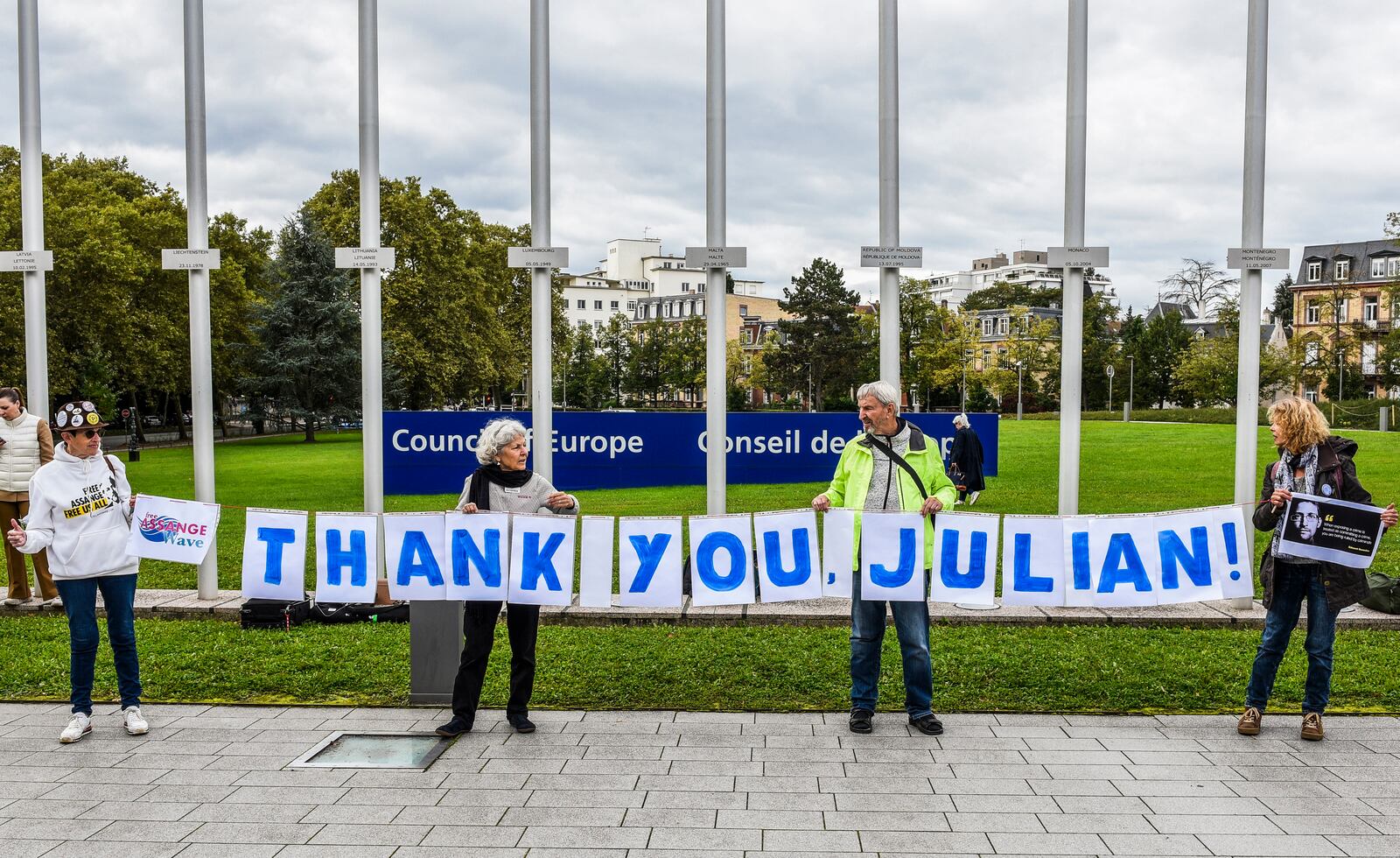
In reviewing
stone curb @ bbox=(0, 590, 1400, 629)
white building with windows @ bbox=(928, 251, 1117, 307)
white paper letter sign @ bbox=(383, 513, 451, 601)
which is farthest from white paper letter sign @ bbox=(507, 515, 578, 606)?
white building with windows @ bbox=(928, 251, 1117, 307)

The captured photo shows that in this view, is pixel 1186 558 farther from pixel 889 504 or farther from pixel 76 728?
pixel 76 728

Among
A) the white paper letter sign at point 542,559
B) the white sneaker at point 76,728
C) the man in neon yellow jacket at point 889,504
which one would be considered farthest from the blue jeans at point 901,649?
the white sneaker at point 76,728

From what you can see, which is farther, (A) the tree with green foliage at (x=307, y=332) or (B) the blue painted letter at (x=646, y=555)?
(A) the tree with green foliage at (x=307, y=332)

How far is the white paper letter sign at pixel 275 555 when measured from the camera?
7.76 metres

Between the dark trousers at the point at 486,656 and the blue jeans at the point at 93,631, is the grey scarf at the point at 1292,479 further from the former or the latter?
the blue jeans at the point at 93,631

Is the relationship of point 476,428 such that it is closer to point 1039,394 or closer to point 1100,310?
point 1039,394

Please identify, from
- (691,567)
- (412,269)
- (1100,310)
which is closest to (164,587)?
(691,567)

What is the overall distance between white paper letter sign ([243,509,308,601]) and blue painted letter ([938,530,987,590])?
453cm

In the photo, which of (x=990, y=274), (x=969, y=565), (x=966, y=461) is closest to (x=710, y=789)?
(x=969, y=565)

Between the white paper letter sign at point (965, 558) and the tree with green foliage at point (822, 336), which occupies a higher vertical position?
the tree with green foliage at point (822, 336)

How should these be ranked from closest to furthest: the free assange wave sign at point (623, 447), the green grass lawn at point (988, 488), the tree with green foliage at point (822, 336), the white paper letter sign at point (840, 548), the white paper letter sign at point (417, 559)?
the white paper letter sign at point (840, 548), the white paper letter sign at point (417, 559), the green grass lawn at point (988, 488), the free assange wave sign at point (623, 447), the tree with green foliage at point (822, 336)

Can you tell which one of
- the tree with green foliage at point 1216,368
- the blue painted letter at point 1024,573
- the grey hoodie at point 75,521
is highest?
the tree with green foliage at point 1216,368

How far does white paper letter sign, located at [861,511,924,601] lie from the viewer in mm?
6852

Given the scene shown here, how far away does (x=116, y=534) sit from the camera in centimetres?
696
